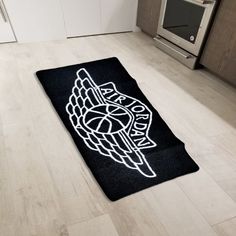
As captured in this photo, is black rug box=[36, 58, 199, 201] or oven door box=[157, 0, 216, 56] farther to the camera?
oven door box=[157, 0, 216, 56]

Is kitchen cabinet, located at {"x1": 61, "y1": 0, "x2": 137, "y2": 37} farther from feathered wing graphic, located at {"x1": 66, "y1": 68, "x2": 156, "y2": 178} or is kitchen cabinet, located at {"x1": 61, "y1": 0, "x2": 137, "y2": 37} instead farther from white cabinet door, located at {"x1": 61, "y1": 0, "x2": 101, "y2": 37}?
feathered wing graphic, located at {"x1": 66, "y1": 68, "x2": 156, "y2": 178}

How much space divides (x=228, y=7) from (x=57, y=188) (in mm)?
1724

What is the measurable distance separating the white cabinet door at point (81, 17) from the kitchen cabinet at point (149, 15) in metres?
0.49

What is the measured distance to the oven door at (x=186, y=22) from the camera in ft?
5.61

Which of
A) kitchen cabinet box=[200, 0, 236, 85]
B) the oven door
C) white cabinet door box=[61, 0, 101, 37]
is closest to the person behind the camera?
kitchen cabinet box=[200, 0, 236, 85]

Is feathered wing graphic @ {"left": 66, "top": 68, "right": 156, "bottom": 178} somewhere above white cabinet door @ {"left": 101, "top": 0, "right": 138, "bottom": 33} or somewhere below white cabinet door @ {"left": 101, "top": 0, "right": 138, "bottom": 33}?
below

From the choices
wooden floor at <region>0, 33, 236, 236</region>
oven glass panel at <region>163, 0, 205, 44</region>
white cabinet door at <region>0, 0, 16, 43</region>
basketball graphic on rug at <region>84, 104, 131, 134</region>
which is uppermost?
oven glass panel at <region>163, 0, 205, 44</region>

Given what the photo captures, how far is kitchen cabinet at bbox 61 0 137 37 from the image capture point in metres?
2.31

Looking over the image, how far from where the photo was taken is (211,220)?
102 centimetres

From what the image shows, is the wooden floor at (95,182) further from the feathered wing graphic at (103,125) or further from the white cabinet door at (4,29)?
the white cabinet door at (4,29)

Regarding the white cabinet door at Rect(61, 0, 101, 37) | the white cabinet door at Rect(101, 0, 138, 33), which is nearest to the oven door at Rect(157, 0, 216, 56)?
the white cabinet door at Rect(101, 0, 138, 33)

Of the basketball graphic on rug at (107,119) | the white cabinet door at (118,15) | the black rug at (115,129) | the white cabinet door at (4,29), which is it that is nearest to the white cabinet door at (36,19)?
the white cabinet door at (4,29)

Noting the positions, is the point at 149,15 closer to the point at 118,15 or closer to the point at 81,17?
the point at 118,15

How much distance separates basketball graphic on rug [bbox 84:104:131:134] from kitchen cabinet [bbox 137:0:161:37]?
124 centimetres
